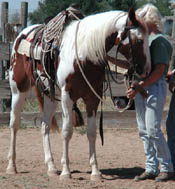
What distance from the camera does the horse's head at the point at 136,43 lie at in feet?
15.6

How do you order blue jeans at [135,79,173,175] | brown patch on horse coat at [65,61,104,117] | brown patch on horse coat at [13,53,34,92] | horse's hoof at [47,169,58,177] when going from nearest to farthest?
1. blue jeans at [135,79,173,175]
2. brown patch on horse coat at [65,61,104,117]
3. horse's hoof at [47,169,58,177]
4. brown patch on horse coat at [13,53,34,92]

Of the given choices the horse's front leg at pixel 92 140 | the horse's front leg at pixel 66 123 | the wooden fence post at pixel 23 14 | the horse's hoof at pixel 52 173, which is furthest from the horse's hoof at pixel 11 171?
the wooden fence post at pixel 23 14

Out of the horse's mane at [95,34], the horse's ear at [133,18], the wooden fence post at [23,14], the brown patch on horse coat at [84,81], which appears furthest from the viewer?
the wooden fence post at [23,14]

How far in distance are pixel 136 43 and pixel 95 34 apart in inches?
20.0

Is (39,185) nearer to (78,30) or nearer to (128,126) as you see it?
(78,30)

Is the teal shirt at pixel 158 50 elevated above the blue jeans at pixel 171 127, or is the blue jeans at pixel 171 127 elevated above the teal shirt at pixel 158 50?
the teal shirt at pixel 158 50

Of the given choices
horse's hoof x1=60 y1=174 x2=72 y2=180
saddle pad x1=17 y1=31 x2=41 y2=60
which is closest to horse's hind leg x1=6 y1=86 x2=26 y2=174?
saddle pad x1=17 y1=31 x2=41 y2=60

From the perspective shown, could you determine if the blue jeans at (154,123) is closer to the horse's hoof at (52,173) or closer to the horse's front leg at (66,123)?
the horse's front leg at (66,123)

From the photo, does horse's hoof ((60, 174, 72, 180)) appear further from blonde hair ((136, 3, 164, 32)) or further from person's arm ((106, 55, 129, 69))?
blonde hair ((136, 3, 164, 32))

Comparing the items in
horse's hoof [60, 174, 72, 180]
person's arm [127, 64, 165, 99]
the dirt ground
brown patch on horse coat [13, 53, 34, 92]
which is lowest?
the dirt ground

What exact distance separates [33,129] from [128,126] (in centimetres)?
184

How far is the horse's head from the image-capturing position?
4.74 meters

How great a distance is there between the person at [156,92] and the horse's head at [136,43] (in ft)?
0.33

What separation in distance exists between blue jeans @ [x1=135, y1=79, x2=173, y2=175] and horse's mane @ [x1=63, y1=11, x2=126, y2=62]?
2.14ft
